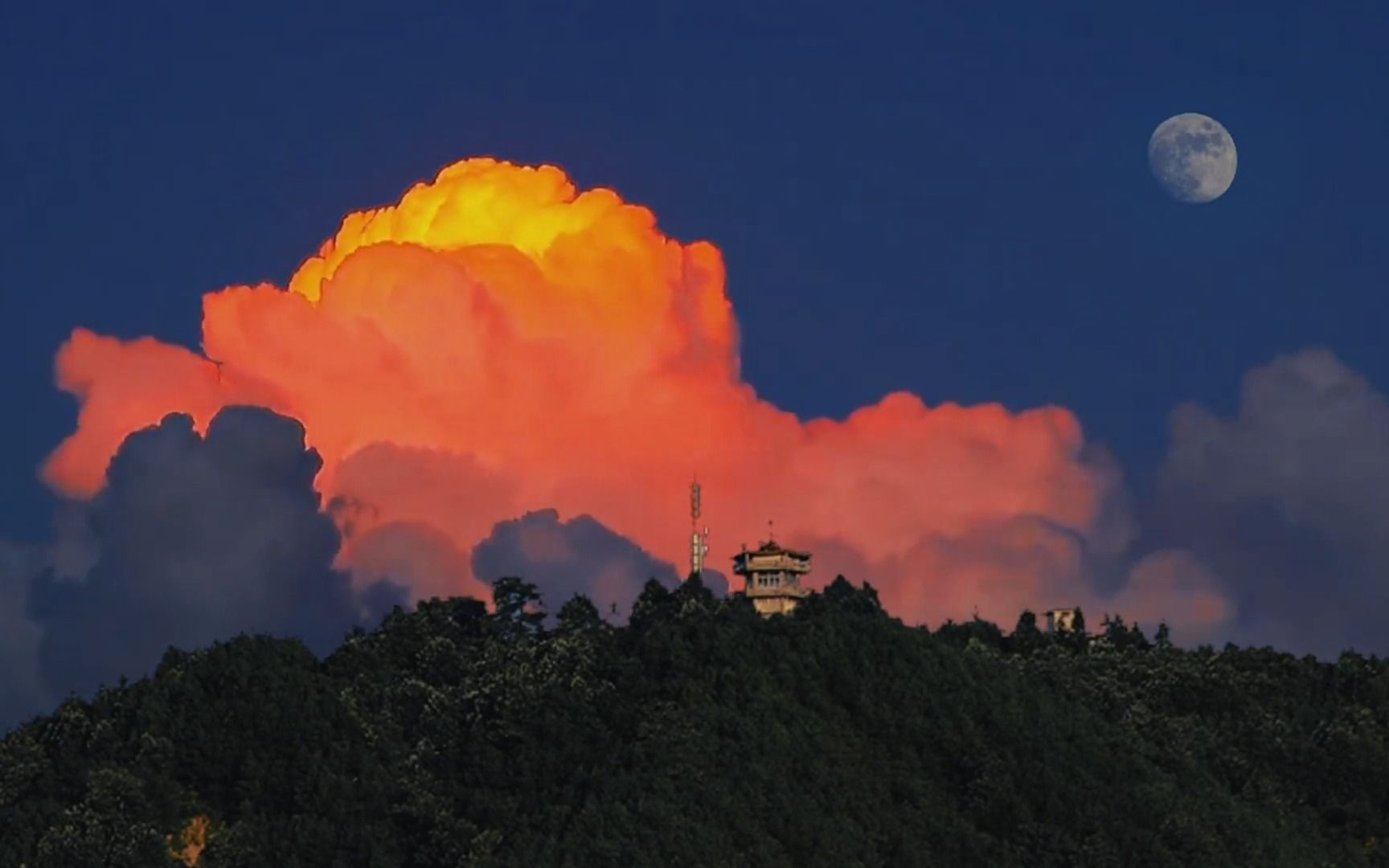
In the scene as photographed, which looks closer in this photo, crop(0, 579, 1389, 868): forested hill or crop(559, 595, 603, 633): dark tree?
crop(0, 579, 1389, 868): forested hill

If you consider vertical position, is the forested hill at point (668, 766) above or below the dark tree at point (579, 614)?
below

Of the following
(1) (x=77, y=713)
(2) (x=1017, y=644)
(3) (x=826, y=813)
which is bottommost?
(3) (x=826, y=813)

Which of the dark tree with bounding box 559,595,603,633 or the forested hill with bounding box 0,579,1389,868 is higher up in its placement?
the dark tree with bounding box 559,595,603,633

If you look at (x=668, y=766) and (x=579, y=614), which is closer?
(x=668, y=766)

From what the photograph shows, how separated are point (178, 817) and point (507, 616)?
5157 cm

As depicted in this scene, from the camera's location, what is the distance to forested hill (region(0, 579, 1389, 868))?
8669 cm

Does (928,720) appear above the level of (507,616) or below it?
below

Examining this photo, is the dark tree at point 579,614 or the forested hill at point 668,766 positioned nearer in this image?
the forested hill at point 668,766

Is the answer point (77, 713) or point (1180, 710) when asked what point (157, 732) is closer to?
point (77, 713)

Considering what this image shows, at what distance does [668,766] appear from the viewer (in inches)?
3465

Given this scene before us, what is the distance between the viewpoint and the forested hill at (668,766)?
86.7 m

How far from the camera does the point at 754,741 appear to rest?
89.4m

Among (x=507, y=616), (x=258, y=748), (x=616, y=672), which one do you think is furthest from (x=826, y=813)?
(x=507, y=616)

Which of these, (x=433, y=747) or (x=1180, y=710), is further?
(x=1180, y=710)
